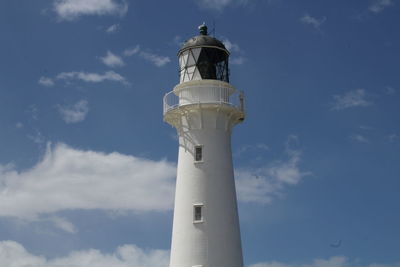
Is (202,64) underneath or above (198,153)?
above

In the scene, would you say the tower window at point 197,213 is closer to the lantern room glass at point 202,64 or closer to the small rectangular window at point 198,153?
the small rectangular window at point 198,153

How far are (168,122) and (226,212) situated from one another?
5.68m

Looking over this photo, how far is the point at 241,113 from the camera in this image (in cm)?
3994

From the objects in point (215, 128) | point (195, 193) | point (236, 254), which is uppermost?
point (215, 128)

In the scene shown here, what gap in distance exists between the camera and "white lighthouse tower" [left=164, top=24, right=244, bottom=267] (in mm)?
37344

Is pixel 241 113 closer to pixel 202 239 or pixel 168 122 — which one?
pixel 168 122

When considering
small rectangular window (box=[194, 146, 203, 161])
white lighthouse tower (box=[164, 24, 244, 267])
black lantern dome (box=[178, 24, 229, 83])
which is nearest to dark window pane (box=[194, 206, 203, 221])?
white lighthouse tower (box=[164, 24, 244, 267])

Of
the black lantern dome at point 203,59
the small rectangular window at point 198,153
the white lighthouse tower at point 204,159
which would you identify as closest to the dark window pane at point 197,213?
the white lighthouse tower at point 204,159

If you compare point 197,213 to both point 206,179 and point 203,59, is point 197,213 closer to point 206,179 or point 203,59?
point 206,179

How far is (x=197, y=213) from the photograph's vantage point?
124 ft

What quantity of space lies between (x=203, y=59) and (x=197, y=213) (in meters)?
7.73

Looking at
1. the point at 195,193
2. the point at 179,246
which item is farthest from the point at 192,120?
the point at 179,246

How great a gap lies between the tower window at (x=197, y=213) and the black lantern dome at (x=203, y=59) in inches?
252

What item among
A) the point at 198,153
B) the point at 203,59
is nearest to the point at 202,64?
the point at 203,59
